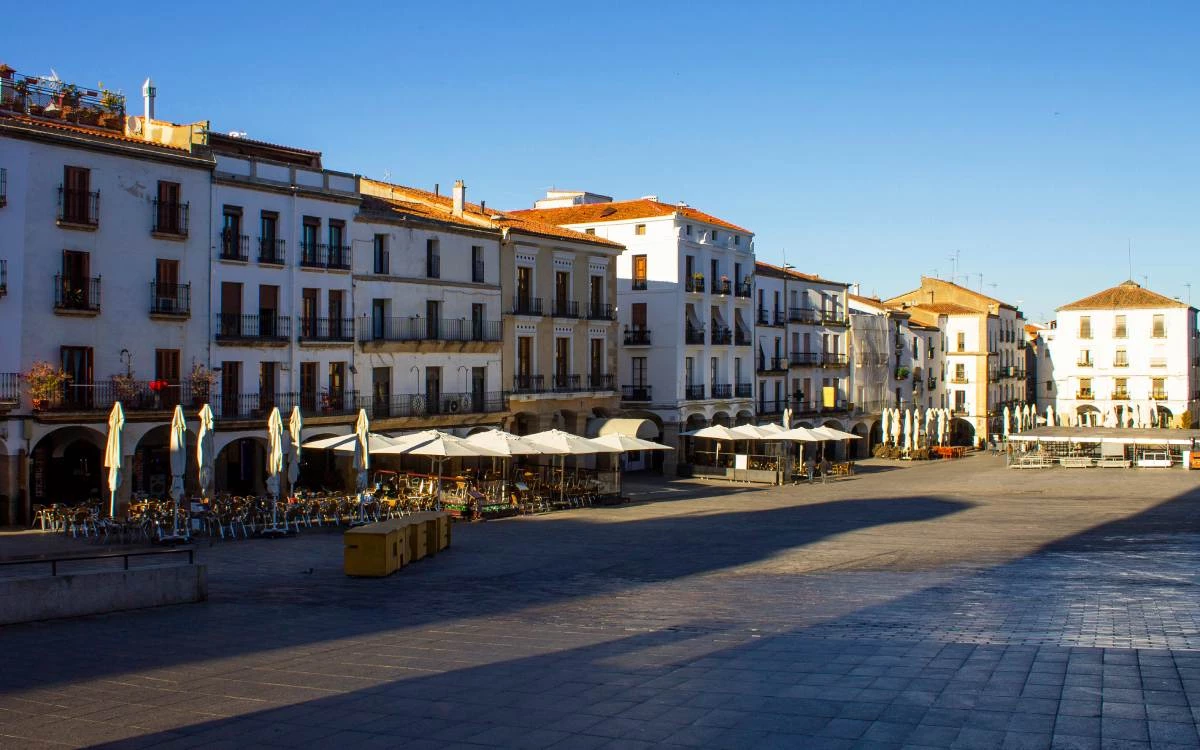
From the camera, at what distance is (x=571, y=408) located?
52.3 metres

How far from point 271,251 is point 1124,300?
76.3 meters

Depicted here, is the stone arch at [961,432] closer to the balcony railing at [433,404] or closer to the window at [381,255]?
the balcony railing at [433,404]

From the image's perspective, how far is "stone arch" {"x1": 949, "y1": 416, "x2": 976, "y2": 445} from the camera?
92.6m

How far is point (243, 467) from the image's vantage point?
134ft

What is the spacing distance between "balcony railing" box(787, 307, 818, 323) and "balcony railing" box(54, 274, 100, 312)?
44.6m

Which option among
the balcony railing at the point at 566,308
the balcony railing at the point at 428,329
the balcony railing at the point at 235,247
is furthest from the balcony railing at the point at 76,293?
the balcony railing at the point at 566,308

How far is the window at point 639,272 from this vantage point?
58.8m

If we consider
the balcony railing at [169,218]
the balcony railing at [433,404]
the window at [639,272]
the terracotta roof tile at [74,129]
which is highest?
the terracotta roof tile at [74,129]

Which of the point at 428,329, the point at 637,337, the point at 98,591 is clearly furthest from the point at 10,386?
the point at 637,337

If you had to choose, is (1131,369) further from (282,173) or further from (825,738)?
(825,738)

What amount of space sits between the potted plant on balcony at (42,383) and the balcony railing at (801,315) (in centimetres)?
4640

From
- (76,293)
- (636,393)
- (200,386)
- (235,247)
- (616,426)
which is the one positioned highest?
(235,247)

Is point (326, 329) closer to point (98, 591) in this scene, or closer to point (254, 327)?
point (254, 327)

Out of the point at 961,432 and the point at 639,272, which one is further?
the point at 961,432
